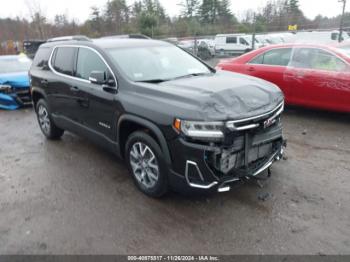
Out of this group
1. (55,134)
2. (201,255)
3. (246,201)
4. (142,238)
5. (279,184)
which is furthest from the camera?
(55,134)

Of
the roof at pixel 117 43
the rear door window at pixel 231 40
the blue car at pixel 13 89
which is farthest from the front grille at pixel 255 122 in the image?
the rear door window at pixel 231 40

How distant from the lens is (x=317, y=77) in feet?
19.7

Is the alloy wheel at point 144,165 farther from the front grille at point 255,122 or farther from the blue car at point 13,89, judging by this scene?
the blue car at point 13,89

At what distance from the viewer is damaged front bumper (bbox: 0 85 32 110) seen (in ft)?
28.3

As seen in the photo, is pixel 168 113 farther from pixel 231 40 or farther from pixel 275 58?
pixel 231 40

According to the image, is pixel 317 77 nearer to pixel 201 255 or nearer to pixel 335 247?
pixel 335 247

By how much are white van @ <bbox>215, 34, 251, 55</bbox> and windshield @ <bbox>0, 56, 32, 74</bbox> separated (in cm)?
1667

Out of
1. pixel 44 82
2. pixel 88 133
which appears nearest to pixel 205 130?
pixel 88 133

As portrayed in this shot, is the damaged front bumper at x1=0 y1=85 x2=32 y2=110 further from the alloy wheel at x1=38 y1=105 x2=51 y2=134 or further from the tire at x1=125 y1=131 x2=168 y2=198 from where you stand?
the tire at x1=125 y1=131 x2=168 y2=198

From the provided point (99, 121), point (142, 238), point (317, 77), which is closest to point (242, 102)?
point (142, 238)

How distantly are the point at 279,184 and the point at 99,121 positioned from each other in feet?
8.25

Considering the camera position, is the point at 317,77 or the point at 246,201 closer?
the point at 246,201

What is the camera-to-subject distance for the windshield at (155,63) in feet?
13.2

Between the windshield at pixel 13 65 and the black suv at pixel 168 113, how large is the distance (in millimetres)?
5299
